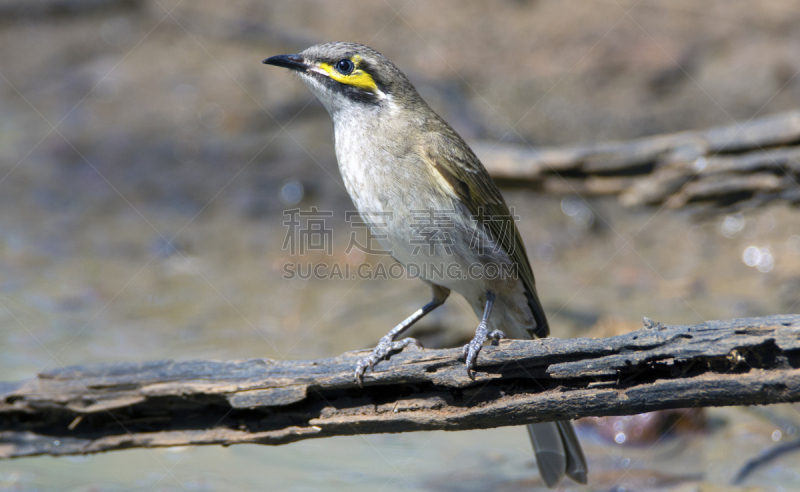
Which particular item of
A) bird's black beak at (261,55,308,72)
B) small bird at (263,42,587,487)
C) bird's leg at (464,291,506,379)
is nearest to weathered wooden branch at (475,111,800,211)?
small bird at (263,42,587,487)

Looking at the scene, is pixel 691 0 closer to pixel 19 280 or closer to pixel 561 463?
pixel 561 463

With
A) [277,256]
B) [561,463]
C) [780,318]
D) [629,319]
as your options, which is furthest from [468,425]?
[277,256]

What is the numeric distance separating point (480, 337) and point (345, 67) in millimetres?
2183

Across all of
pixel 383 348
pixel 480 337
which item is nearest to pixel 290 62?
pixel 383 348

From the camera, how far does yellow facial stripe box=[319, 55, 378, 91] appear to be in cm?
489

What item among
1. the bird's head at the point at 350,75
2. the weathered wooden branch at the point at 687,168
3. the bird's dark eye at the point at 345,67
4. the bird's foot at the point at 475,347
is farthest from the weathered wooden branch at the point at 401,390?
the weathered wooden branch at the point at 687,168

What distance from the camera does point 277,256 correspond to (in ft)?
27.6

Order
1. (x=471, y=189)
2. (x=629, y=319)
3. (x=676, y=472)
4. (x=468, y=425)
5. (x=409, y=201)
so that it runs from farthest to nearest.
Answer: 1. (x=629, y=319)
2. (x=676, y=472)
3. (x=471, y=189)
4. (x=409, y=201)
5. (x=468, y=425)

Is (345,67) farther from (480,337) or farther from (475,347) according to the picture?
(475,347)

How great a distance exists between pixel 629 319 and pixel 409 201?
367cm

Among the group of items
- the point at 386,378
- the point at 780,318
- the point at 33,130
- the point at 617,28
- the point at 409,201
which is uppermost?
the point at 617,28

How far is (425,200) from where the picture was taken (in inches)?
174

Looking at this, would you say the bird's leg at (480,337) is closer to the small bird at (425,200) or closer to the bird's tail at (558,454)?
the small bird at (425,200)

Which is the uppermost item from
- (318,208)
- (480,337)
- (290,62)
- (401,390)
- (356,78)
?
(318,208)
